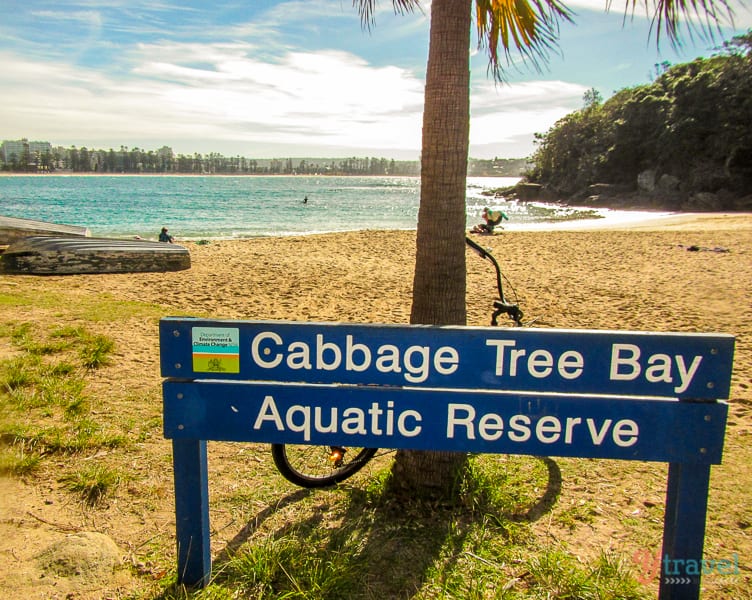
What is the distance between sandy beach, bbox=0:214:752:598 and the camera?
2986mm

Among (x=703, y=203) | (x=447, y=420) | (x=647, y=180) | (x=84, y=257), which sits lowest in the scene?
(x=84, y=257)

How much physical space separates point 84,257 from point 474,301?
7.46 meters

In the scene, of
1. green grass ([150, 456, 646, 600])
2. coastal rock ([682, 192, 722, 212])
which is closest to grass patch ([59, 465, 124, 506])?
green grass ([150, 456, 646, 600])

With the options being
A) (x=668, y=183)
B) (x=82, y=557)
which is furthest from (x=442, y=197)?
(x=668, y=183)

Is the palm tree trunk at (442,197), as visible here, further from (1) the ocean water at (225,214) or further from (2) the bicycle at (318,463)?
(1) the ocean water at (225,214)

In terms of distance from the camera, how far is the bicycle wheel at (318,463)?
3.24 metres

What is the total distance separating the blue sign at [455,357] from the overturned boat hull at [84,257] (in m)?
9.30

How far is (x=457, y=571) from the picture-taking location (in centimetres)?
255

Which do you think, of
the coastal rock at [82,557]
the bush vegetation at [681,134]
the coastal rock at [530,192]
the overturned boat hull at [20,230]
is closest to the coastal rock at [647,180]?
the bush vegetation at [681,134]

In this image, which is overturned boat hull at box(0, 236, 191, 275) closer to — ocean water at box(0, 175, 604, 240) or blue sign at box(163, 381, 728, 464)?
blue sign at box(163, 381, 728, 464)

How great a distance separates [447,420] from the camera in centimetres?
229

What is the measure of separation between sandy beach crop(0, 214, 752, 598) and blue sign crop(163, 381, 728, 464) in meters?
0.95

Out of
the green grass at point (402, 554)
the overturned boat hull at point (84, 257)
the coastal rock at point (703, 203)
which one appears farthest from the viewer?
the coastal rock at point (703, 203)

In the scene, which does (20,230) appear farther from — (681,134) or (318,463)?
(681,134)
